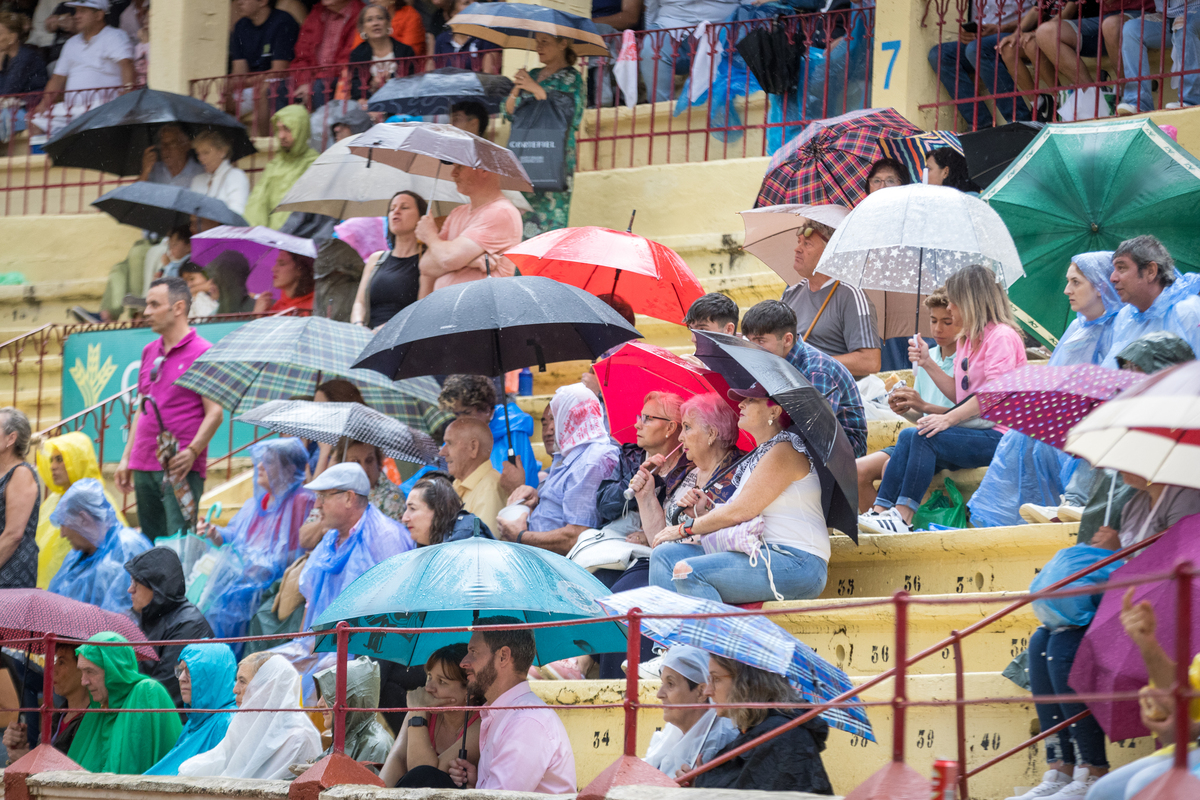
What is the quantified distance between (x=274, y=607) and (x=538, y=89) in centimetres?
485

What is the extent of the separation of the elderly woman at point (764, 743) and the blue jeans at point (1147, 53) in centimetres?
646

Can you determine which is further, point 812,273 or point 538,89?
point 538,89

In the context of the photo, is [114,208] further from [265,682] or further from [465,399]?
[265,682]

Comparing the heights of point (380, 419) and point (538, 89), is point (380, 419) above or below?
below

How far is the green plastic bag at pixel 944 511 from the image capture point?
712 cm

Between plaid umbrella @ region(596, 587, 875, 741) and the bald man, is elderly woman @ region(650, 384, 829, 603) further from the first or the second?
the bald man

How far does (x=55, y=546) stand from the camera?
30.4 feet

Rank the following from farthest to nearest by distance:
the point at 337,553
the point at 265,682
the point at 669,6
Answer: the point at 669,6 → the point at 337,553 → the point at 265,682

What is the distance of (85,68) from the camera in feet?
49.2

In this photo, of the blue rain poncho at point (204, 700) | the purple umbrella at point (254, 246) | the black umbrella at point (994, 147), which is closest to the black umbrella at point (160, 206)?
the purple umbrella at point (254, 246)

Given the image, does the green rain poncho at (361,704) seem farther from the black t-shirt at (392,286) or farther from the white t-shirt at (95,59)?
the white t-shirt at (95,59)

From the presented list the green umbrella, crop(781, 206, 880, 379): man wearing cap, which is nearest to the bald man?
crop(781, 206, 880, 379): man wearing cap

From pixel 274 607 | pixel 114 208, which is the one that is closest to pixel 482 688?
pixel 274 607

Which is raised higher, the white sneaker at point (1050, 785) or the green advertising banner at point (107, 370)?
the white sneaker at point (1050, 785)
